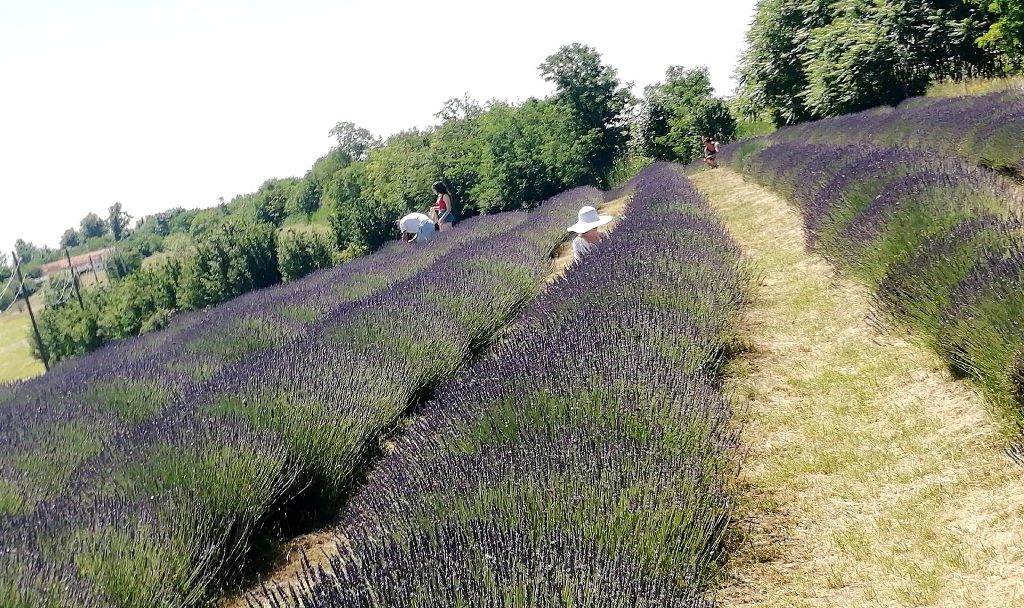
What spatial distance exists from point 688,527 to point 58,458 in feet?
10.8

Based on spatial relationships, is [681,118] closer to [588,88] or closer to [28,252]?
[588,88]

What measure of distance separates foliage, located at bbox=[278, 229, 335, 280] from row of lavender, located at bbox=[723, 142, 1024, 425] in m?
14.7

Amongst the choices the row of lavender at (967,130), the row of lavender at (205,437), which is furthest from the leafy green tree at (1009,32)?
the row of lavender at (205,437)

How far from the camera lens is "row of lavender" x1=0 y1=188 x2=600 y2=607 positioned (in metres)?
2.48

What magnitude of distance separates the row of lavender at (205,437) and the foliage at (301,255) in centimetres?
1250

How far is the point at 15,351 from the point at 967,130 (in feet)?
170

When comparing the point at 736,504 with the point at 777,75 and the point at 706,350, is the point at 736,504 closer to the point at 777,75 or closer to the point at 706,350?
the point at 706,350

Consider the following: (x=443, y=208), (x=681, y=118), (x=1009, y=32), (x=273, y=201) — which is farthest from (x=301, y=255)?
(x=273, y=201)

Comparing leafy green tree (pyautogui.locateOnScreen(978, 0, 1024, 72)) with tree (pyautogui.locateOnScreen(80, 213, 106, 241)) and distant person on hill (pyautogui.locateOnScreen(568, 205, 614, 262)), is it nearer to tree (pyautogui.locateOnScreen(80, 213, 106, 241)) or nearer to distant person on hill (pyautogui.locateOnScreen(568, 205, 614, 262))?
distant person on hill (pyautogui.locateOnScreen(568, 205, 614, 262))

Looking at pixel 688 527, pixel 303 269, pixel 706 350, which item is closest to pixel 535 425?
pixel 688 527

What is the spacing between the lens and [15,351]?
45.2 m

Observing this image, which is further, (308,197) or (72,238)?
(72,238)

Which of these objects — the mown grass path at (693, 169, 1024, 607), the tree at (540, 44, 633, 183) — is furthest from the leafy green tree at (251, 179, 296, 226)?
the mown grass path at (693, 169, 1024, 607)

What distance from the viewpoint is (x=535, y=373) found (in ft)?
9.71
